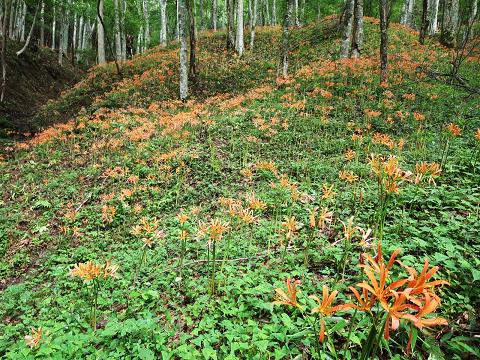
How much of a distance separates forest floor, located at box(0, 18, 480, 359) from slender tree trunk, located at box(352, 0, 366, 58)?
1.53 m

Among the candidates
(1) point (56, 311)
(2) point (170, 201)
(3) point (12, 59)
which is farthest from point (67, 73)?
(1) point (56, 311)

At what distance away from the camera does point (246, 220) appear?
4020mm

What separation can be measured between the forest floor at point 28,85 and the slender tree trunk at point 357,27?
1607 cm

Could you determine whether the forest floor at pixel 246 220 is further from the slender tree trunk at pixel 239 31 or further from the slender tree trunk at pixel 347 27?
the slender tree trunk at pixel 239 31

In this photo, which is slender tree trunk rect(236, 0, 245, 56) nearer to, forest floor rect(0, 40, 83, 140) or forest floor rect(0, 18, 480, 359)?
forest floor rect(0, 18, 480, 359)

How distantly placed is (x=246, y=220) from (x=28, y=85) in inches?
974

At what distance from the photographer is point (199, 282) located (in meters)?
4.12

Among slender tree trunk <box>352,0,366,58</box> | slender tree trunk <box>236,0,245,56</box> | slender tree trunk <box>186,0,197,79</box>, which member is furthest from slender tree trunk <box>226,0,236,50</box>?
slender tree trunk <box>352,0,366,58</box>

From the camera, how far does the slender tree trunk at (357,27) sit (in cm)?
1438

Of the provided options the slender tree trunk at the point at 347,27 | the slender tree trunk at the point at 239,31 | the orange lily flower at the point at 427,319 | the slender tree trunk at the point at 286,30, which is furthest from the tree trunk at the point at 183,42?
the orange lily flower at the point at 427,319

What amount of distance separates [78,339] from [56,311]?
117 cm

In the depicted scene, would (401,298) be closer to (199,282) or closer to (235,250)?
(199,282)

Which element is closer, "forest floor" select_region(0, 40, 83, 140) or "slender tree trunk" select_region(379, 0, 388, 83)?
"slender tree trunk" select_region(379, 0, 388, 83)

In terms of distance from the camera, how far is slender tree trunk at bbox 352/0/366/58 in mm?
14383
